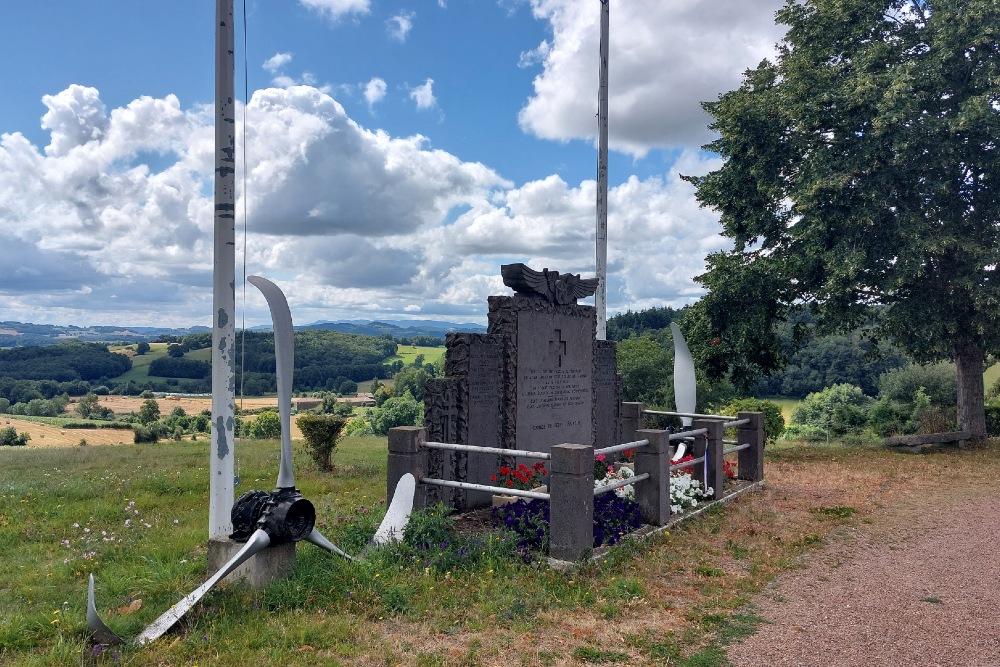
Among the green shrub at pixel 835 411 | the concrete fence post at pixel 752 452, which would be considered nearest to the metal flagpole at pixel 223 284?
the concrete fence post at pixel 752 452

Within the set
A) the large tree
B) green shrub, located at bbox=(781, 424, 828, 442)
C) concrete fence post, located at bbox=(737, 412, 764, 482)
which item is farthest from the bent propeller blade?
green shrub, located at bbox=(781, 424, 828, 442)

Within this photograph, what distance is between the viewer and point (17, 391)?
3997cm

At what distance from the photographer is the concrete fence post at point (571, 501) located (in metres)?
6.81

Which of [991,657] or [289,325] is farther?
[289,325]

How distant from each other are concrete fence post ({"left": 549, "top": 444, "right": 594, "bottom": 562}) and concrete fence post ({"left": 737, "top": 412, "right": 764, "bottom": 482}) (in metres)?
6.34

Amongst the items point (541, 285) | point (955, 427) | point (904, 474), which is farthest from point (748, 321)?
point (541, 285)

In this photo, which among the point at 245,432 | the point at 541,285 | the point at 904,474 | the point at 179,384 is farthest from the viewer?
the point at 179,384

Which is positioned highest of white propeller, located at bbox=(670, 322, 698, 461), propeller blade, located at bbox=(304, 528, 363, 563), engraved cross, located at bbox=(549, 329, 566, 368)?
engraved cross, located at bbox=(549, 329, 566, 368)

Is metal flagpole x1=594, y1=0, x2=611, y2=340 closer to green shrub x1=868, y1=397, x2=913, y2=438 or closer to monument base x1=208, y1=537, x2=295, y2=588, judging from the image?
monument base x1=208, y1=537, x2=295, y2=588

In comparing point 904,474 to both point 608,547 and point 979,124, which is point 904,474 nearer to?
point 979,124

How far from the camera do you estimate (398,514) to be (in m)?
7.27

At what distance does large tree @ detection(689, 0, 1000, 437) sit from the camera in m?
15.8

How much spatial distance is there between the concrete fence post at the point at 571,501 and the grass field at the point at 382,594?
0.28 meters

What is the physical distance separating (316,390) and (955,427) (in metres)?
33.0
